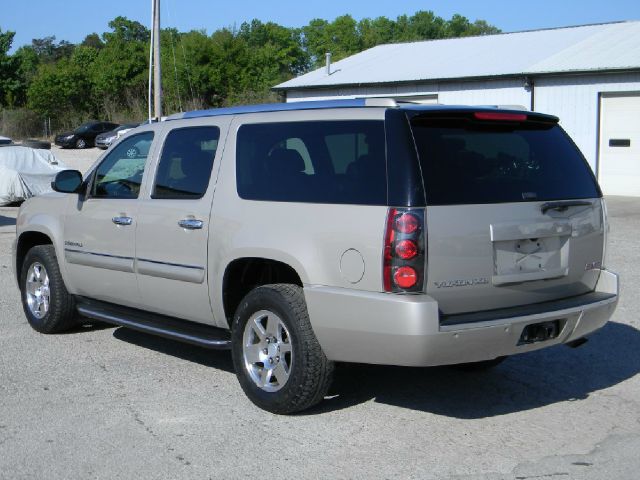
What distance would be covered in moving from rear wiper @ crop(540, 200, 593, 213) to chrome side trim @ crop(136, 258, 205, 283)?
224cm

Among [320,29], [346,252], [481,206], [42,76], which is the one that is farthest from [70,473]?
[320,29]

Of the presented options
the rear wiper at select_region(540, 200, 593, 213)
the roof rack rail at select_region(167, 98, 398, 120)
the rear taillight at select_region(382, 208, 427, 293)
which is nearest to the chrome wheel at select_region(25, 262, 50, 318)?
the roof rack rail at select_region(167, 98, 398, 120)

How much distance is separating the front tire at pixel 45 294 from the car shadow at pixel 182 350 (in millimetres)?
484

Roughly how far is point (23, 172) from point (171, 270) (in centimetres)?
1544

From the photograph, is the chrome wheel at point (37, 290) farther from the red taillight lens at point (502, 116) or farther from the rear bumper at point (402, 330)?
the red taillight lens at point (502, 116)

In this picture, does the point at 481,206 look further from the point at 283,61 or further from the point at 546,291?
the point at 283,61

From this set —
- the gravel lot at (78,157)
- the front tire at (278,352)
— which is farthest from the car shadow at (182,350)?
the gravel lot at (78,157)

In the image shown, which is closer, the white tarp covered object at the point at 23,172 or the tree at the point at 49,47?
the white tarp covered object at the point at 23,172

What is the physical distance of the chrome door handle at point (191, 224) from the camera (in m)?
5.90

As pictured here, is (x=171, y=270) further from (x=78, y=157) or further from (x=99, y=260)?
(x=78, y=157)

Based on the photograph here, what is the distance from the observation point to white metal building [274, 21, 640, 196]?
75.4ft

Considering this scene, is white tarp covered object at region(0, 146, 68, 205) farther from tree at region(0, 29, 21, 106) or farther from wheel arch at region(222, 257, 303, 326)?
tree at region(0, 29, 21, 106)

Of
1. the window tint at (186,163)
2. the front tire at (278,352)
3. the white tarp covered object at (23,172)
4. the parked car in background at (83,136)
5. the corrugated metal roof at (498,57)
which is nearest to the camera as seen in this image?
the front tire at (278,352)

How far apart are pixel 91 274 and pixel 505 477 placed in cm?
379
